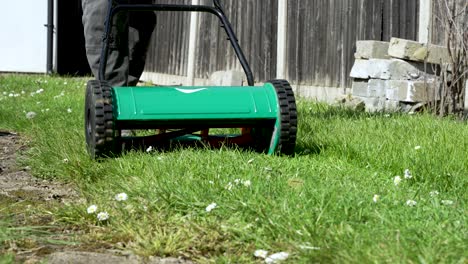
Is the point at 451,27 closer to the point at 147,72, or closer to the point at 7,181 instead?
the point at 7,181

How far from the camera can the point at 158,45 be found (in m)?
13.4

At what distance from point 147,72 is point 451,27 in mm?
8027

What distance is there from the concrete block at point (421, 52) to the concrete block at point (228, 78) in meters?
3.30

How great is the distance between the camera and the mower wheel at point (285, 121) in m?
4.09

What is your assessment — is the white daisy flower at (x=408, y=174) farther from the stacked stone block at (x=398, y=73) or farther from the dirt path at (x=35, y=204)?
the stacked stone block at (x=398, y=73)

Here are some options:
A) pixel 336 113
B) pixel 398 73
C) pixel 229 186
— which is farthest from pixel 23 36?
pixel 229 186

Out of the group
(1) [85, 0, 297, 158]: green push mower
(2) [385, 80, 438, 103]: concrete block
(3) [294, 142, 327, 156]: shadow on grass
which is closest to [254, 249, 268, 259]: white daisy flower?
(1) [85, 0, 297, 158]: green push mower

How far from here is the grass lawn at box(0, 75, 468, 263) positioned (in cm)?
249

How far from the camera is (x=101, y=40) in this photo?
5.12m

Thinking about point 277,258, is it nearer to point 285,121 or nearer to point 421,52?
point 285,121

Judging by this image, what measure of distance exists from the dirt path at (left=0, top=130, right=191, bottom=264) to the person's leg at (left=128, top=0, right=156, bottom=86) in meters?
0.86

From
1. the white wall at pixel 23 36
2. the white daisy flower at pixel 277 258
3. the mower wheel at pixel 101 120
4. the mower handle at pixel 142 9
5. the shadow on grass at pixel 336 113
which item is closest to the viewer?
the white daisy flower at pixel 277 258

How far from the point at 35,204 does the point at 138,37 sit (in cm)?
227

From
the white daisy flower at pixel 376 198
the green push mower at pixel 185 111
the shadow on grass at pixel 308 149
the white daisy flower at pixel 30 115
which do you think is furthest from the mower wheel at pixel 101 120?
the white daisy flower at pixel 30 115
